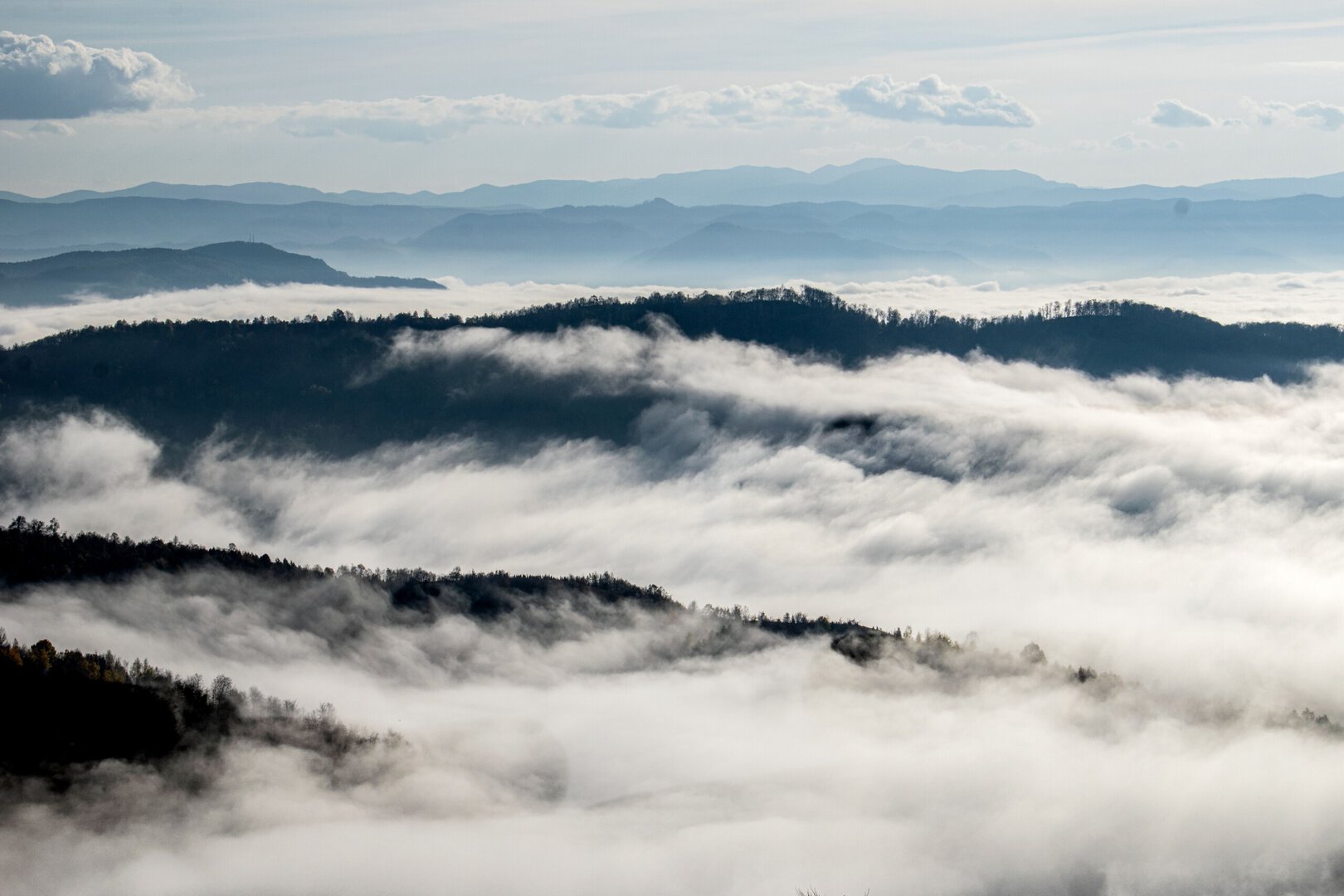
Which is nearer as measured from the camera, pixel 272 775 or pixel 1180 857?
pixel 272 775

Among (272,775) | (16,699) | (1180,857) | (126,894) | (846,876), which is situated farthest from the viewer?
(1180,857)

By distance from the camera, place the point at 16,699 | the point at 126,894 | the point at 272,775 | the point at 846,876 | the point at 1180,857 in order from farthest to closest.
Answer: the point at 1180,857, the point at 846,876, the point at 272,775, the point at 16,699, the point at 126,894

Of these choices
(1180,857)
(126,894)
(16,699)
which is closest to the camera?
(126,894)

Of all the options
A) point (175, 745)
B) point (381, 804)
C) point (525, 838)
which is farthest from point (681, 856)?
point (175, 745)

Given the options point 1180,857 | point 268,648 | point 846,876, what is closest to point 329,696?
point 268,648

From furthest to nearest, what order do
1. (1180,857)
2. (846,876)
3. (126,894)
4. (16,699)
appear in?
(1180,857) → (846,876) → (16,699) → (126,894)

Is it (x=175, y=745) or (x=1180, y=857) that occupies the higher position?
(x=175, y=745)

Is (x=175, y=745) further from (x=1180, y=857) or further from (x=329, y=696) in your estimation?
(x=1180, y=857)

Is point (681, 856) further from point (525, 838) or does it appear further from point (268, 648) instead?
point (268, 648)

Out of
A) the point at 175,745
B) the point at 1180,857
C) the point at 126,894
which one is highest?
the point at 175,745
